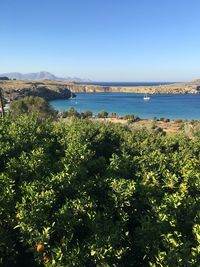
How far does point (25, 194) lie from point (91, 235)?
11.9 ft

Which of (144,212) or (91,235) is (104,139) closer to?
(144,212)

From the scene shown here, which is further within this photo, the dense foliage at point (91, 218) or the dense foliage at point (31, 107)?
the dense foliage at point (31, 107)

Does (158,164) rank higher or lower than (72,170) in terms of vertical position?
lower

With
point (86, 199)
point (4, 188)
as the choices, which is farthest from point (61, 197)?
point (4, 188)

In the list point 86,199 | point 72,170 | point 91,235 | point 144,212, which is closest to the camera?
point 91,235

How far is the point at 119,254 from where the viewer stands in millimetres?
11945

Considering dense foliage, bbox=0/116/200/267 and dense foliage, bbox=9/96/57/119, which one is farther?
dense foliage, bbox=9/96/57/119

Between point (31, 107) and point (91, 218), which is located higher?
point (91, 218)

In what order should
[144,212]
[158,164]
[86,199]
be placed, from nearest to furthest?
[86,199] → [144,212] → [158,164]

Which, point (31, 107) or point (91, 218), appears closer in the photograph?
point (91, 218)

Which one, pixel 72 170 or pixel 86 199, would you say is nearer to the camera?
pixel 86 199

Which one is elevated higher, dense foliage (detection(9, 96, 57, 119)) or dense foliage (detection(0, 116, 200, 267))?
dense foliage (detection(0, 116, 200, 267))

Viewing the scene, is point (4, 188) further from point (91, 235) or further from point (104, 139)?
point (104, 139)

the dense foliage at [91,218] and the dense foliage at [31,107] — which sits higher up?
the dense foliage at [91,218]
